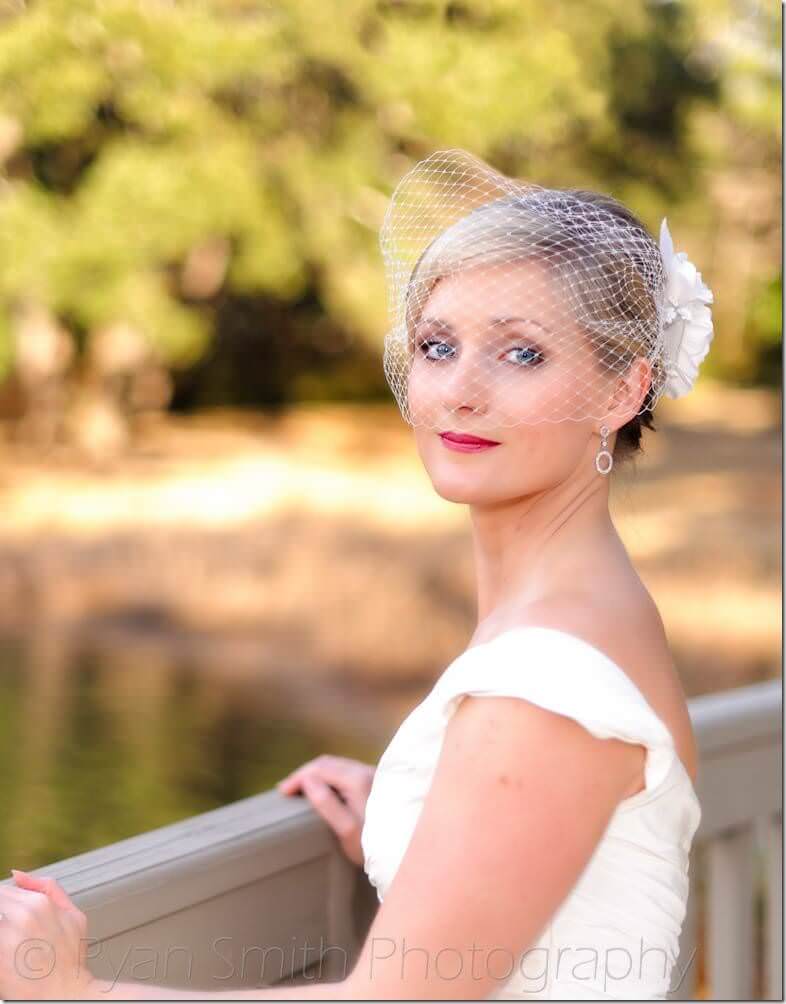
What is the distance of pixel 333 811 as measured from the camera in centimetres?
130

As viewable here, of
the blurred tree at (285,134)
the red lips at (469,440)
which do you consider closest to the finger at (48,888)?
the red lips at (469,440)

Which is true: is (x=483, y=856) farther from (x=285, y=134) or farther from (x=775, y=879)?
(x=285, y=134)

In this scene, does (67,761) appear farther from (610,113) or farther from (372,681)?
(610,113)

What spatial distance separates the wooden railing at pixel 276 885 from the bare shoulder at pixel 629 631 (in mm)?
334

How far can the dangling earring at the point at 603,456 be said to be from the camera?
109 cm

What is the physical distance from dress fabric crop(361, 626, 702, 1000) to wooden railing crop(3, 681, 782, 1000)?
150mm

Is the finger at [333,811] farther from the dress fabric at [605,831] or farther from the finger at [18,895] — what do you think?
the finger at [18,895]

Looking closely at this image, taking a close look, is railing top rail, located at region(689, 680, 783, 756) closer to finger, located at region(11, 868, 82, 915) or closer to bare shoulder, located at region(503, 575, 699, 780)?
bare shoulder, located at region(503, 575, 699, 780)

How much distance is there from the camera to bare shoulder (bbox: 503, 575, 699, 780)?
3.20 ft

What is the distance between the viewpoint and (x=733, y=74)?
11.1m

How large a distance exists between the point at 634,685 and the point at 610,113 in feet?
34.2

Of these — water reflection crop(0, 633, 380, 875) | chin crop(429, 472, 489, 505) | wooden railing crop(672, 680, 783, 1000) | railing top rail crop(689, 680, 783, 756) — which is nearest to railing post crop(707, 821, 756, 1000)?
wooden railing crop(672, 680, 783, 1000)

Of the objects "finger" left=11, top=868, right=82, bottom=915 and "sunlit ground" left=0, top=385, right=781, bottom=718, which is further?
"sunlit ground" left=0, top=385, right=781, bottom=718

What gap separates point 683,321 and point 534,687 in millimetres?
446
